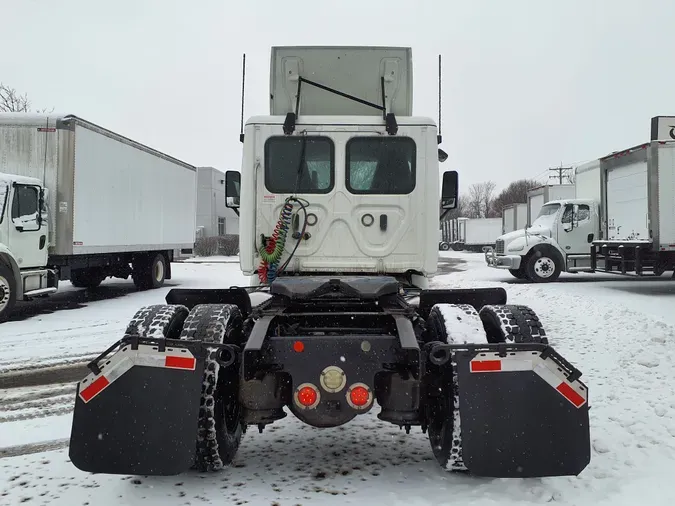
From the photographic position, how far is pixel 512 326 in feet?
11.0

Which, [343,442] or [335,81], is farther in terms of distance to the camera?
[335,81]

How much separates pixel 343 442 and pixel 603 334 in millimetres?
5767

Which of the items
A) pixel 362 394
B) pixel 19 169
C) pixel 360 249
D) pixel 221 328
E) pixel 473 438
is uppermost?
pixel 19 169

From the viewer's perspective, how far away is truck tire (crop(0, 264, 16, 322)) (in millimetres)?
9816

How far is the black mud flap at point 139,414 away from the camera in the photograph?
299 cm

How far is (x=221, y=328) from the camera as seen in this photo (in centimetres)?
333

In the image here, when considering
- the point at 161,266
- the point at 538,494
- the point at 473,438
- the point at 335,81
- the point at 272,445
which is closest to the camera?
the point at 473,438

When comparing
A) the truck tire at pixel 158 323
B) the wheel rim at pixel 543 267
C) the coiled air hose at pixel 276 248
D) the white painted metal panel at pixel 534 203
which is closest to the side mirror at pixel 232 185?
Answer: the coiled air hose at pixel 276 248

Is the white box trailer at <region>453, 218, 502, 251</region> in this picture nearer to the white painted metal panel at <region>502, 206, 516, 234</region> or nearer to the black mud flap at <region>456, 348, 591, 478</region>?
the white painted metal panel at <region>502, 206, 516, 234</region>

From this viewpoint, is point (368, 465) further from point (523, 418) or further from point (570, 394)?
point (570, 394)

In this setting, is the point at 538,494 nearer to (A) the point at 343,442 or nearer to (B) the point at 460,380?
(B) the point at 460,380

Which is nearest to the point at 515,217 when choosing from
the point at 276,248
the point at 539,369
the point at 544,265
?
the point at 544,265

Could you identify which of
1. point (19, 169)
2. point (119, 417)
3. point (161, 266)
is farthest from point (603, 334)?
point (161, 266)

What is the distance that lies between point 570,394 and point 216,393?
6.64 ft
